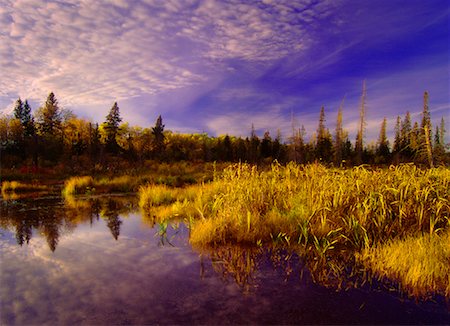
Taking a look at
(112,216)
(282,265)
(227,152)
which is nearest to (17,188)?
(112,216)

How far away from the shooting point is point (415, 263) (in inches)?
135

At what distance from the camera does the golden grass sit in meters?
3.22

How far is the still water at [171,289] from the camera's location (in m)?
2.73

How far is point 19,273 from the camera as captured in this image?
3816 millimetres

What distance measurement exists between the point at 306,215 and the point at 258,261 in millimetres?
1521

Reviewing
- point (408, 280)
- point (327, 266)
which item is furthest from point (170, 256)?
point (408, 280)

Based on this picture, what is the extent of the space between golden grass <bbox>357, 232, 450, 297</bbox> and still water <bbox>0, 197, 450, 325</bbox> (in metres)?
0.30

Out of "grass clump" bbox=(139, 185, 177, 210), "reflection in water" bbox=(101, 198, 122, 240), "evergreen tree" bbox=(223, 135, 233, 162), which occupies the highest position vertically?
"evergreen tree" bbox=(223, 135, 233, 162)

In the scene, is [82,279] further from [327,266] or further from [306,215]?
[306,215]

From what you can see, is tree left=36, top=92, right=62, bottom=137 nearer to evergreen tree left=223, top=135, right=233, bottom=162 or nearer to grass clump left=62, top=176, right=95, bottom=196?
evergreen tree left=223, top=135, right=233, bottom=162

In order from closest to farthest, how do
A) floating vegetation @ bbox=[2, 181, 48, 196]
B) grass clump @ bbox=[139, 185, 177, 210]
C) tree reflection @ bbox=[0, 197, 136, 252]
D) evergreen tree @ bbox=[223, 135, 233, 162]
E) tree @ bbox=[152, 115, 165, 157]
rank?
tree reflection @ bbox=[0, 197, 136, 252] < grass clump @ bbox=[139, 185, 177, 210] < floating vegetation @ bbox=[2, 181, 48, 196] < evergreen tree @ bbox=[223, 135, 233, 162] < tree @ bbox=[152, 115, 165, 157]

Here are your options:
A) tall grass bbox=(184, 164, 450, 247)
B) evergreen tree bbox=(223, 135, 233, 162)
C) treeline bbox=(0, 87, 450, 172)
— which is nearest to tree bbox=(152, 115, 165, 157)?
treeline bbox=(0, 87, 450, 172)

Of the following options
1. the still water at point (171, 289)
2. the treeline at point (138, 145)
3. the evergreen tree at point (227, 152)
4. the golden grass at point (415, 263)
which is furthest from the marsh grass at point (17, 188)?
the evergreen tree at point (227, 152)

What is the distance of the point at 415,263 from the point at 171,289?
2.90 meters
